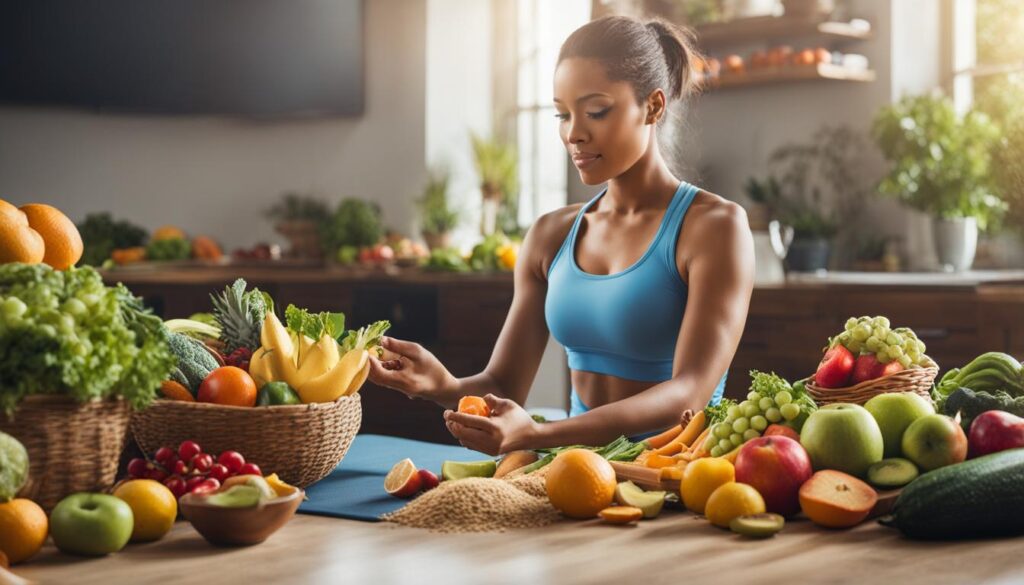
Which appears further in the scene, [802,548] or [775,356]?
[775,356]

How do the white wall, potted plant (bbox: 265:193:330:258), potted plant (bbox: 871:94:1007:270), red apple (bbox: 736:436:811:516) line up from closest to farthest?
red apple (bbox: 736:436:811:516), potted plant (bbox: 871:94:1007:270), potted plant (bbox: 265:193:330:258), the white wall

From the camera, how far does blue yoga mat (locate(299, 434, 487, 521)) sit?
5.02 feet

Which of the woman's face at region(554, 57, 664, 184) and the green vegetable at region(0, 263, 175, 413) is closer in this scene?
the green vegetable at region(0, 263, 175, 413)

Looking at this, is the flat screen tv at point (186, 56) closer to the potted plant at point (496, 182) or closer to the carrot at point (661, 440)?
the potted plant at point (496, 182)

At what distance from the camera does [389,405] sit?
497 centimetres

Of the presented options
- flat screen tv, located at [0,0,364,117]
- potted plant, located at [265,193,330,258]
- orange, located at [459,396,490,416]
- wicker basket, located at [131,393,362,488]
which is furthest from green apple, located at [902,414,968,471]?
flat screen tv, located at [0,0,364,117]

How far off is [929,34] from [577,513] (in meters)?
4.99

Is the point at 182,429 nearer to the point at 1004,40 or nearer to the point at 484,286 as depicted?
the point at 484,286

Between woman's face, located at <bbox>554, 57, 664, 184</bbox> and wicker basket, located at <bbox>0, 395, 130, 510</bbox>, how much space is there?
3.26ft

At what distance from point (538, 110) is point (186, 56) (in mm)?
2077

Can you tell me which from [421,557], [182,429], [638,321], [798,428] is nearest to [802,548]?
[798,428]

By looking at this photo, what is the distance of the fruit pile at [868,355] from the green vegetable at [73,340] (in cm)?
90

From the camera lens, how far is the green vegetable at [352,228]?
6.40 meters

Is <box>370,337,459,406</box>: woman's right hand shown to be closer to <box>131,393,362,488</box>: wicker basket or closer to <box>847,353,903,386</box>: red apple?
<box>131,393,362,488</box>: wicker basket
